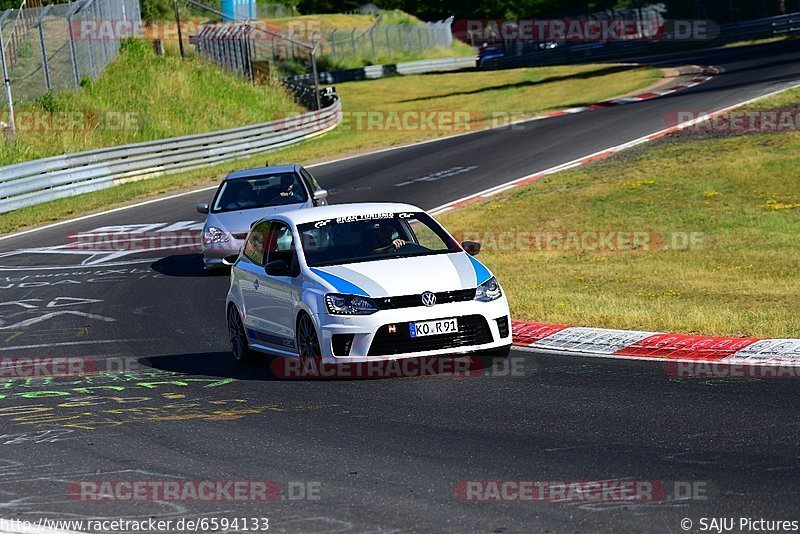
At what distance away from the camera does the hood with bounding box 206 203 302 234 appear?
19172mm

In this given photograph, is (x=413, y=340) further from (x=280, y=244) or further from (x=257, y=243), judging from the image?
(x=257, y=243)

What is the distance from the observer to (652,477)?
22.5 feet

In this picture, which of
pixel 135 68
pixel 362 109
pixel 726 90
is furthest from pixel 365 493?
pixel 362 109

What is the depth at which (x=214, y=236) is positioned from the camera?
19.1 meters

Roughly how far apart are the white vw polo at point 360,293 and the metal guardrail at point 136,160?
62.8ft

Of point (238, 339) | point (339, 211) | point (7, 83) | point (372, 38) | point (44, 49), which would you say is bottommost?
point (238, 339)

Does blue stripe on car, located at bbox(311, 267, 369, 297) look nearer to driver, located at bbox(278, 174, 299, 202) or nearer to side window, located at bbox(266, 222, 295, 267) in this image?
side window, located at bbox(266, 222, 295, 267)

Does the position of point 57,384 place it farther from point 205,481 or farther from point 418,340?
point 205,481

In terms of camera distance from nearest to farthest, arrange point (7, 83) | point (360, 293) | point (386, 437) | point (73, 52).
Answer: point (386, 437) → point (360, 293) → point (7, 83) → point (73, 52)

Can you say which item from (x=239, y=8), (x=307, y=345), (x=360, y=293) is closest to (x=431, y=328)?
(x=360, y=293)

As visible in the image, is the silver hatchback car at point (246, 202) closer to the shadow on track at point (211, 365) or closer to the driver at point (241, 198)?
the driver at point (241, 198)

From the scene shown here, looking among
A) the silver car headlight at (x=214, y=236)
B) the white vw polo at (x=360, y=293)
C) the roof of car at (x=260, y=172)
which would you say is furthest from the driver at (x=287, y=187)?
the white vw polo at (x=360, y=293)

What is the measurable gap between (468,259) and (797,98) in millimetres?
25574

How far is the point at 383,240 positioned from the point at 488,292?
4.53 ft
